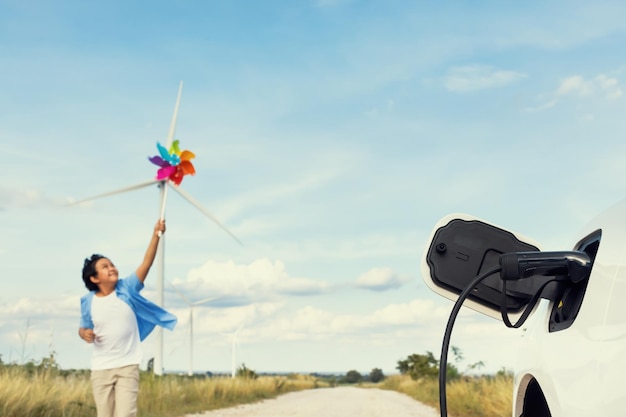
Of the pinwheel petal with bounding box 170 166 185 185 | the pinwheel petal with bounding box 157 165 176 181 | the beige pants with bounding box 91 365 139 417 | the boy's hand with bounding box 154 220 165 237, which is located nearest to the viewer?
the beige pants with bounding box 91 365 139 417

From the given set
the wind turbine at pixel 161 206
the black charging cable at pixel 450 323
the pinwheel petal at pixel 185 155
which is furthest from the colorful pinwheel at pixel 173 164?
the black charging cable at pixel 450 323

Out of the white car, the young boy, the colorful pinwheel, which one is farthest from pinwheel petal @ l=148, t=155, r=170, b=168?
the white car

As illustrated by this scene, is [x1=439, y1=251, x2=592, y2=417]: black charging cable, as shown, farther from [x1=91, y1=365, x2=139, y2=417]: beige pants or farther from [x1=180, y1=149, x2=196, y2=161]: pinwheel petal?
[x1=180, y1=149, x2=196, y2=161]: pinwheel petal

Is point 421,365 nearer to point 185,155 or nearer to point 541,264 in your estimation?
point 185,155

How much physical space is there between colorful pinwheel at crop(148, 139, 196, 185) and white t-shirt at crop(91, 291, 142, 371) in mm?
5597

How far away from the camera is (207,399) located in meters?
17.0

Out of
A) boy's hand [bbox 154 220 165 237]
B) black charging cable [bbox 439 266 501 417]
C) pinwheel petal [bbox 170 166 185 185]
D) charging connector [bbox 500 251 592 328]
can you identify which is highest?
pinwheel petal [bbox 170 166 185 185]

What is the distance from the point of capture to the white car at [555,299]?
1.63 m

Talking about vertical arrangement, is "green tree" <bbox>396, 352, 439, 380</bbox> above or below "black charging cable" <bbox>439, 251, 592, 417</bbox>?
above

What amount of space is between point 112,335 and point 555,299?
18.5 feet

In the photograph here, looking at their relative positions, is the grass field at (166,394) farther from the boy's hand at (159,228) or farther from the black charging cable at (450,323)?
the black charging cable at (450,323)

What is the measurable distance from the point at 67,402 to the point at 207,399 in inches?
287

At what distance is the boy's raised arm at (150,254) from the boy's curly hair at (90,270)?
392 millimetres

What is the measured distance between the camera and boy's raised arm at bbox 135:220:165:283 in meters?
7.52
